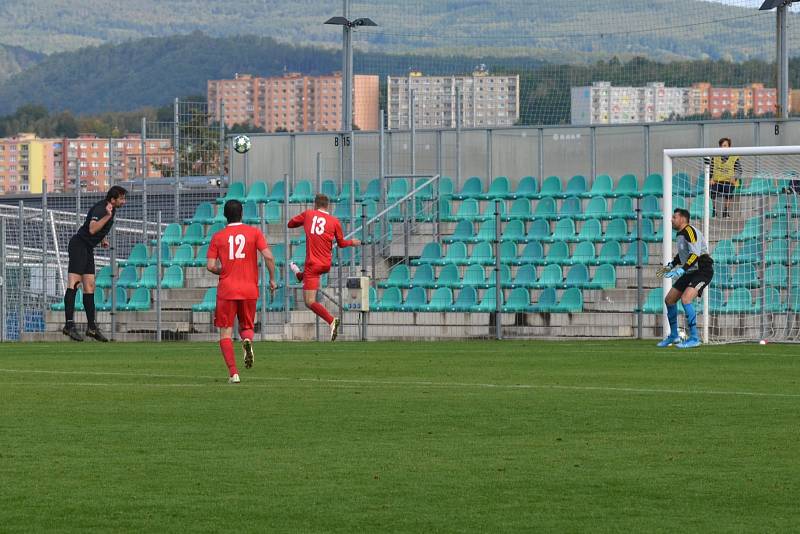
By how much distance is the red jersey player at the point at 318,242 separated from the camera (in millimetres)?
20953

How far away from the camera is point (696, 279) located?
66.6ft

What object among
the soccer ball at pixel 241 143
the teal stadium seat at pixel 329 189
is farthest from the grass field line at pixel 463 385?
the soccer ball at pixel 241 143

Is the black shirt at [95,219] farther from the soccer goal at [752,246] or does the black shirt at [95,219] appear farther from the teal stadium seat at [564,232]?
the teal stadium seat at [564,232]

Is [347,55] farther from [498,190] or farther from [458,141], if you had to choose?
[498,190]

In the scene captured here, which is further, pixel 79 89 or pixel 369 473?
pixel 79 89

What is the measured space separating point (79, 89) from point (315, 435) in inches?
5522

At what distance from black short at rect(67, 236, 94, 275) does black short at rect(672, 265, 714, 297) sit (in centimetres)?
769

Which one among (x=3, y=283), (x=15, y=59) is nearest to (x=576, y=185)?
(x=3, y=283)

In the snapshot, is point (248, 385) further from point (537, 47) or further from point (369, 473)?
point (537, 47)

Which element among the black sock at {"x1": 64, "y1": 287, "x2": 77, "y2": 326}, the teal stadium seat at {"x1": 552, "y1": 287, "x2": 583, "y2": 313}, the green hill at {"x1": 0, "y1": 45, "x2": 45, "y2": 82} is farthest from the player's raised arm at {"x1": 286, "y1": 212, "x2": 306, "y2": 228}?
the green hill at {"x1": 0, "y1": 45, "x2": 45, "y2": 82}

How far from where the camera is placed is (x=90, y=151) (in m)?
57.2

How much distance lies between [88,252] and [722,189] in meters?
9.64

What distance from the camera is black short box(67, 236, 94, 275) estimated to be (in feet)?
70.3

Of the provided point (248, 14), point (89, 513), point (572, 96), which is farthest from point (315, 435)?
point (248, 14)
